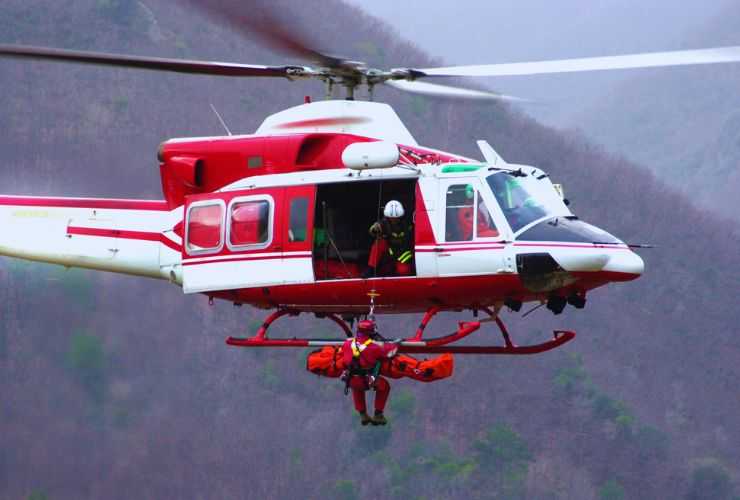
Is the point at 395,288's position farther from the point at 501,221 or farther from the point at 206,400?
the point at 206,400

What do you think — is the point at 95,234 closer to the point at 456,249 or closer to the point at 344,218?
the point at 344,218

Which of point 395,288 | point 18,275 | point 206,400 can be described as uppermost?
point 395,288

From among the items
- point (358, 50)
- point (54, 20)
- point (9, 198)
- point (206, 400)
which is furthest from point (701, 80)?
point (9, 198)

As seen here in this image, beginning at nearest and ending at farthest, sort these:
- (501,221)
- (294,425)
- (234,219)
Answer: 1. (501,221)
2. (234,219)
3. (294,425)

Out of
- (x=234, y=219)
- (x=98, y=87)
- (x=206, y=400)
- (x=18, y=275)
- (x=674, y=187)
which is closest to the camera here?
(x=234, y=219)

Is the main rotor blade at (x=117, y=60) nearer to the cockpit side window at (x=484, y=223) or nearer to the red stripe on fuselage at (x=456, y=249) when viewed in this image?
the red stripe on fuselage at (x=456, y=249)

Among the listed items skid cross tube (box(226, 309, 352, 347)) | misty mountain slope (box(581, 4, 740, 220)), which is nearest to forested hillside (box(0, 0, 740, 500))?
skid cross tube (box(226, 309, 352, 347))

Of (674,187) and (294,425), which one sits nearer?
(294,425)

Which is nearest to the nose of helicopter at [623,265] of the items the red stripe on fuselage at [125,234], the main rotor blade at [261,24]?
the main rotor blade at [261,24]
